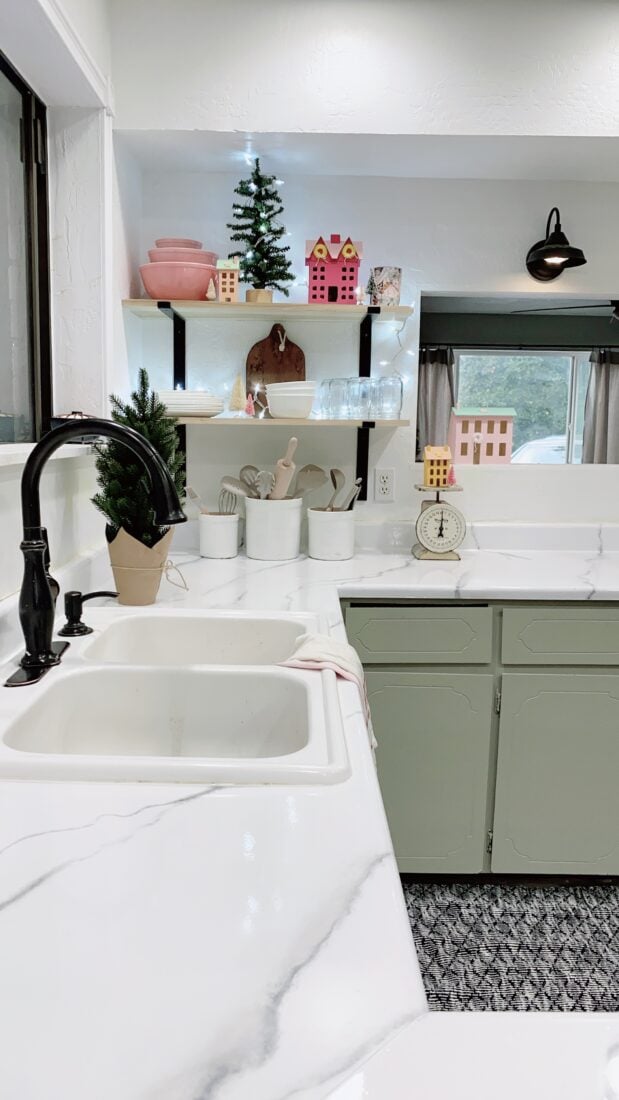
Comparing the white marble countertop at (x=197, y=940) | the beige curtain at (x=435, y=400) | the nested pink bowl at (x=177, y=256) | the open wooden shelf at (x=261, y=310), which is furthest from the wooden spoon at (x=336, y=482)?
the white marble countertop at (x=197, y=940)

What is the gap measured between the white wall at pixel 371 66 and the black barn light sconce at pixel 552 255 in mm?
325

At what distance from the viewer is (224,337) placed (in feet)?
8.74

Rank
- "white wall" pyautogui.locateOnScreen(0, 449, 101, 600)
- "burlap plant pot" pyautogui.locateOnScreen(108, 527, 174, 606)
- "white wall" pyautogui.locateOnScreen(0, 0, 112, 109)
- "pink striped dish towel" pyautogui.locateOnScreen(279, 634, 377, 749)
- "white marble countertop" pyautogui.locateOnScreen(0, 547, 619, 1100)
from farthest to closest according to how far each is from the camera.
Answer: "burlap plant pot" pyautogui.locateOnScreen(108, 527, 174, 606) < "white wall" pyautogui.locateOnScreen(0, 0, 112, 109) < "white wall" pyautogui.locateOnScreen(0, 449, 101, 600) < "pink striped dish towel" pyautogui.locateOnScreen(279, 634, 377, 749) < "white marble countertop" pyautogui.locateOnScreen(0, 547, 619, 1100)

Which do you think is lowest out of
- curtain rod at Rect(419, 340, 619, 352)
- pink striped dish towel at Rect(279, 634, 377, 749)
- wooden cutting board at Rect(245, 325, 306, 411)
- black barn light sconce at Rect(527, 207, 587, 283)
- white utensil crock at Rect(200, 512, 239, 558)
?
pink striped dish towel at Rect(279, 634, 377, 749)

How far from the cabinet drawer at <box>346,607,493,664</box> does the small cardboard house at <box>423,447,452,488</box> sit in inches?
20.8

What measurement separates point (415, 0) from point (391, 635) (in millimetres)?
1709

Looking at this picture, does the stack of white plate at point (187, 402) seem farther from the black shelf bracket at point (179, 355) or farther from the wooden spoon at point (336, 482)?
the wooden spoon at point (336, 482)

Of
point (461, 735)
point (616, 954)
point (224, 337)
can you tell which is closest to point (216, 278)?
point (224, 337)

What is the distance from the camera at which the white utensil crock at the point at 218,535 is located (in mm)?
2504

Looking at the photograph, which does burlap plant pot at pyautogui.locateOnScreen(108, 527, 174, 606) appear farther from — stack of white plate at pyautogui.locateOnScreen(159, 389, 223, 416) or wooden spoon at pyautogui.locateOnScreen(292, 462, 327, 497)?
wooden spoon at pyautogui.locateOnScreen(292, 462, 327, 497)

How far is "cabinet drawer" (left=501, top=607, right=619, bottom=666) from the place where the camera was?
218 centimetres

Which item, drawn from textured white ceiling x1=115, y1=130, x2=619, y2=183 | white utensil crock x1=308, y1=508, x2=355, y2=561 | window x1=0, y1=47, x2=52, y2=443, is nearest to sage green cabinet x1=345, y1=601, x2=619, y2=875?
white utensil crock x1=308, y1=508, x2=355, y2=561

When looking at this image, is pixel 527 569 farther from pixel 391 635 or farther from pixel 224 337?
pixel 224 337

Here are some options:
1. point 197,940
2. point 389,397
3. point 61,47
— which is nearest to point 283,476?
point 389,397
